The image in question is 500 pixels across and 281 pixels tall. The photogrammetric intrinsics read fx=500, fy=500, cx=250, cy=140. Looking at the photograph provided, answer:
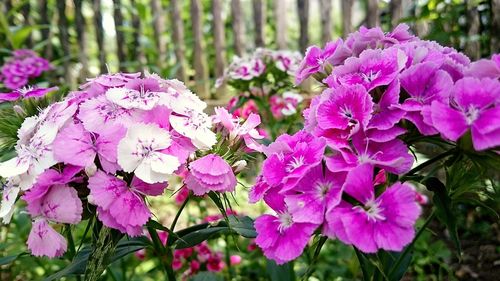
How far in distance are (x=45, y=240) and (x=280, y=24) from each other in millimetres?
2620

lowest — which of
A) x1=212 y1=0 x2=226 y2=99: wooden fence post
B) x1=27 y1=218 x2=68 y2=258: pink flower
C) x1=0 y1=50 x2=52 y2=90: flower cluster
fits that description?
x1=212 y1=0 x2=226 y2=99: wooden fence post

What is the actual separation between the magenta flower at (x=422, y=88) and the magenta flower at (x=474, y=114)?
3 centimetres

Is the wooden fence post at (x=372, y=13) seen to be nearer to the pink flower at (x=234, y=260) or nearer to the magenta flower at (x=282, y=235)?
the pink flower at (x=234, y=260)

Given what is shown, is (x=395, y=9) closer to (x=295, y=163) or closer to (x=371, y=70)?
(x=371, y=70)

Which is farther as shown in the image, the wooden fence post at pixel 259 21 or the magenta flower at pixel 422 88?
the wooden fence post at pixel 259 21

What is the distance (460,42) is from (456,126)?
2297mm

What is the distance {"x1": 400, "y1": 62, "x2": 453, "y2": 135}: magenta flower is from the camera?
2.41ft

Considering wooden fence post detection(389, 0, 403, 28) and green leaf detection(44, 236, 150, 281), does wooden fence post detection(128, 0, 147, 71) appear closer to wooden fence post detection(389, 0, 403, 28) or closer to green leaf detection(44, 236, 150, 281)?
wooden fence post detection(389, 0, 403, 28)

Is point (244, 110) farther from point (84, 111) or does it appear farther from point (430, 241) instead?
point (84, 111)

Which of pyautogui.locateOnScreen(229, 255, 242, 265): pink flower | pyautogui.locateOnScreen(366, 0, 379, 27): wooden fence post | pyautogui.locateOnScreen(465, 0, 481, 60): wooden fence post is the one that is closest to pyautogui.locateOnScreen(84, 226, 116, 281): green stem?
pyautogui.locateOnScreen(229, 255, 242, 265): pink flower

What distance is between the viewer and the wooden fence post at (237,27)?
323 centimetres

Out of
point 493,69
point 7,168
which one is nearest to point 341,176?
point 493,69

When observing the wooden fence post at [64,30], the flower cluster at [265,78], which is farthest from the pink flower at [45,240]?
the wooden fence post at [64,30]

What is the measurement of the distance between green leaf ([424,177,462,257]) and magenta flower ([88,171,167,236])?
0.46 metres
